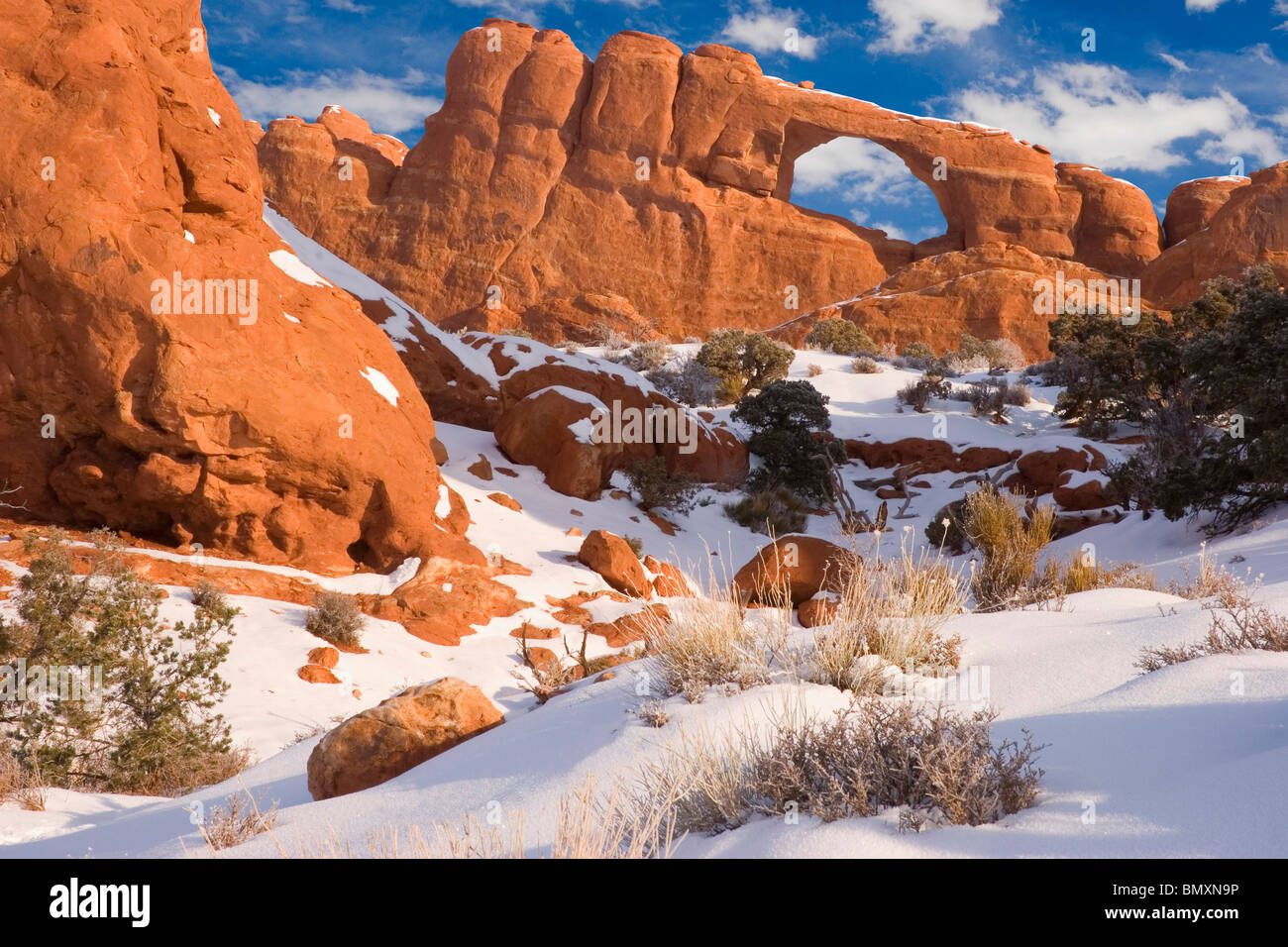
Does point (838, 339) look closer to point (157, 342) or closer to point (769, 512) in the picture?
point (769, 512)

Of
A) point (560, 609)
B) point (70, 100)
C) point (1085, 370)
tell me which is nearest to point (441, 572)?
point (560, 609)

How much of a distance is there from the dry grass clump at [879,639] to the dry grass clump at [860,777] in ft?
3.48

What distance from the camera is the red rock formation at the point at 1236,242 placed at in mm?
37812

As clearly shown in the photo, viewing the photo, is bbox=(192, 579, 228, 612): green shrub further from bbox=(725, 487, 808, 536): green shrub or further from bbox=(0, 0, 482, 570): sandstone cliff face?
bbox=(725, 487, 808, 536): green shrub

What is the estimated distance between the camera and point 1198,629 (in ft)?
14.0

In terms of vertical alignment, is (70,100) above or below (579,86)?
below

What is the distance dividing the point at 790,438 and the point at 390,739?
14.4 metres

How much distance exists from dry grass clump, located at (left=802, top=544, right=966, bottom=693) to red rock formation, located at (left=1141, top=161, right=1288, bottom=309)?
40216 millimetres

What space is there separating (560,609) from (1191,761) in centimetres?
867

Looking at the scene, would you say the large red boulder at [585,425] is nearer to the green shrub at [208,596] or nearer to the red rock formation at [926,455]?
the red rock formation at [926,455]

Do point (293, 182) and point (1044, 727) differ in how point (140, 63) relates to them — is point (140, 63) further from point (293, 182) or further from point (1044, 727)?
point (293, 182)

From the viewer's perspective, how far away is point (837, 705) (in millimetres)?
3545

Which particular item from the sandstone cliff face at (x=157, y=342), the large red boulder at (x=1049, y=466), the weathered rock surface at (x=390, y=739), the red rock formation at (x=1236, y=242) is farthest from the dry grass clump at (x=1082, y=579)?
the red rock formation at (x=1236, y=242)

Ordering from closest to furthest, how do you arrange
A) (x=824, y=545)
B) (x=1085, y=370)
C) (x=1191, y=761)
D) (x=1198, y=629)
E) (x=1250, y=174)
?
(x=1191, y=761)
(x=1198, y=629)
(x=824, y=545)
(x=1085, y=370)
(x=1250, y=174)
